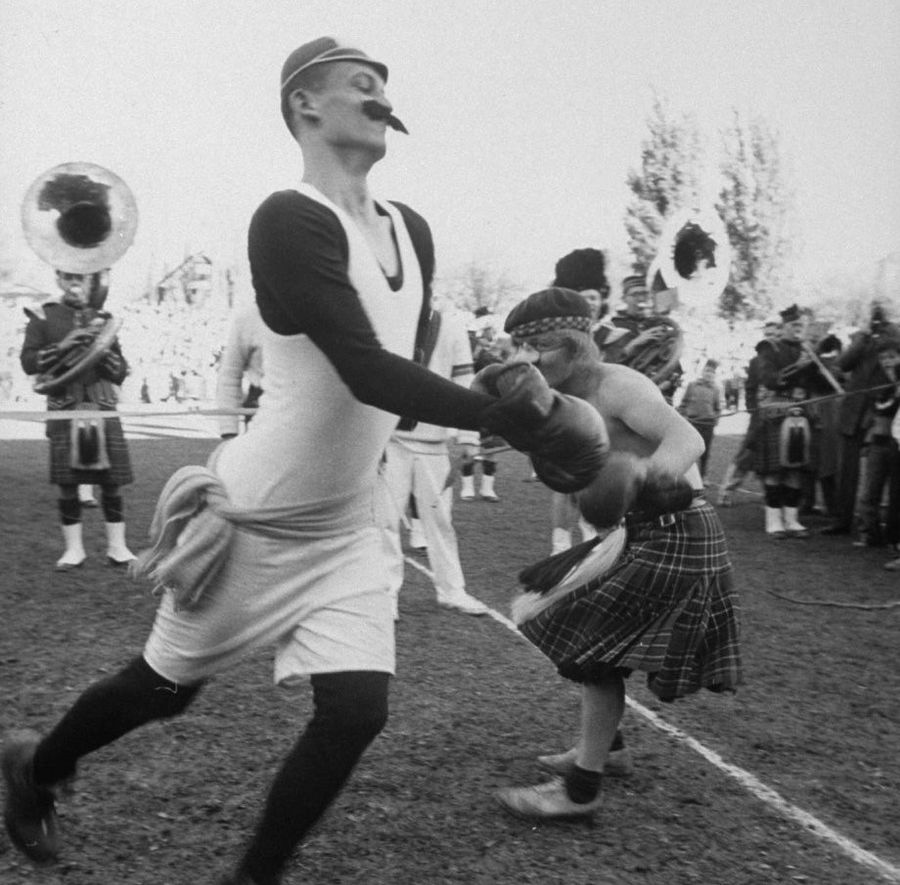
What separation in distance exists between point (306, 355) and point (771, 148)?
36.0 meters

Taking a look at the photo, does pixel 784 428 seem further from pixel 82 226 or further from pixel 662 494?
pixel 662 494

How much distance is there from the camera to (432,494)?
241 inches

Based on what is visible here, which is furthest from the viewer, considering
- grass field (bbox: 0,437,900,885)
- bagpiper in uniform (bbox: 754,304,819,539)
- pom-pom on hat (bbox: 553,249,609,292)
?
bagpiper in uniform (bbox: 754,304,819,539)

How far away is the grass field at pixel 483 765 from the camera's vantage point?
291cm

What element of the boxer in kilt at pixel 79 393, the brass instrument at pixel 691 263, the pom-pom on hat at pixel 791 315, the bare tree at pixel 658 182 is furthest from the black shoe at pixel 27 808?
the bare tree at pixel 658 182

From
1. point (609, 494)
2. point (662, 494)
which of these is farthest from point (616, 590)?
point (609, 494)

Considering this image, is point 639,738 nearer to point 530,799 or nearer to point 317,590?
point 530,799

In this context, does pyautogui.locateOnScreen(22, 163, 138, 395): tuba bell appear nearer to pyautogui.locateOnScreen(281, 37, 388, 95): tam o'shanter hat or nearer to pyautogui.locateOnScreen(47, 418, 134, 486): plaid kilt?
pyautogui.locateOnScreen(47, 418, 134, 486): plaid kilt

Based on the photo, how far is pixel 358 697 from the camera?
2143 mm

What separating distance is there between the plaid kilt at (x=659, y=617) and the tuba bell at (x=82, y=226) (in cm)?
439

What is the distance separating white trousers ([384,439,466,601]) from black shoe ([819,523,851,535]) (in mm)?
4777

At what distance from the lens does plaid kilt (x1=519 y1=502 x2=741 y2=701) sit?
10.1 feet

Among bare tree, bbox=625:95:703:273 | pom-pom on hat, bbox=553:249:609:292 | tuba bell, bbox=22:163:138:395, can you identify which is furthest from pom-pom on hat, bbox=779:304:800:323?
bare tree, bbox=625:95:703:273

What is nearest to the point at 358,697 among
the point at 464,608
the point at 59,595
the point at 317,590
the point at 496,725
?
the point at 317,590
